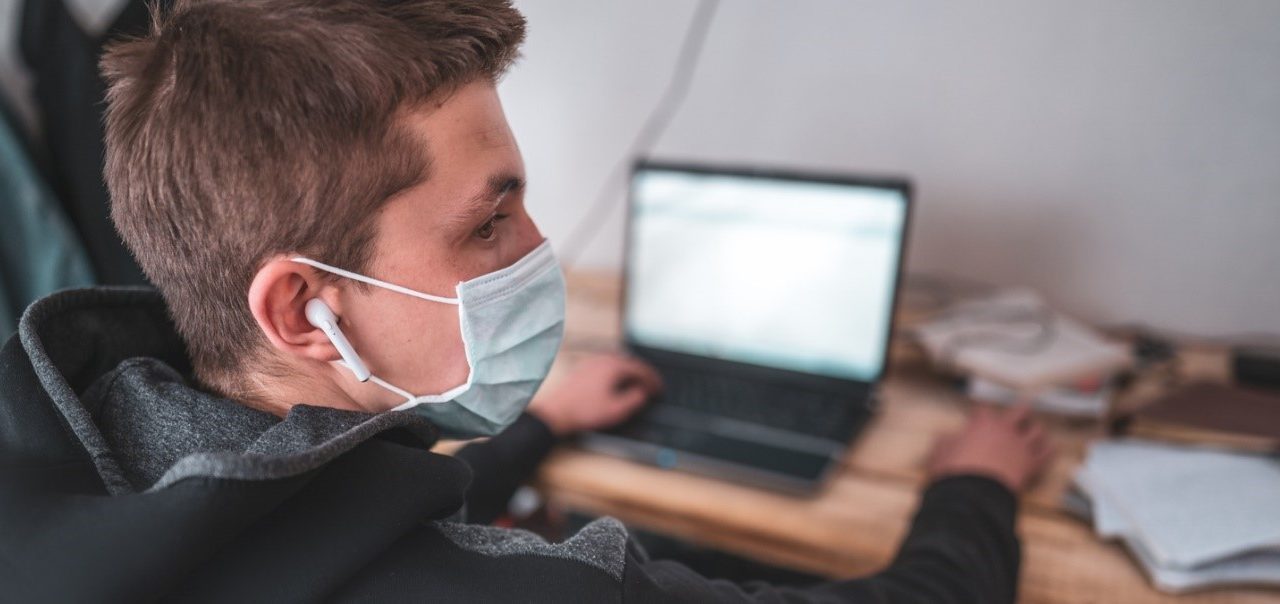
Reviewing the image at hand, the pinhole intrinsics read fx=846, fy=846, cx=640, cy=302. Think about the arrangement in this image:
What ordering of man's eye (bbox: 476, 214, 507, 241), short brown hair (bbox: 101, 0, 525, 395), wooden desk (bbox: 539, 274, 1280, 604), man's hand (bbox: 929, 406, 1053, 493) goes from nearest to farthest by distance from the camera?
short brown hair (bbox: 101, 0, 525, 395) < man's eye (bbox: 476, 214, 507, 241) < wooden desk (bbox: 539, 274, 1280, 604) < man's hand (bbox: 929, 406, 1053, 493)

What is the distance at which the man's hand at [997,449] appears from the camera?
0.94 m

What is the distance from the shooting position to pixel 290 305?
66 centimetres

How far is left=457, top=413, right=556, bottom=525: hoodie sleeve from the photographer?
0.95m

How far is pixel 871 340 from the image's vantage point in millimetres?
1217

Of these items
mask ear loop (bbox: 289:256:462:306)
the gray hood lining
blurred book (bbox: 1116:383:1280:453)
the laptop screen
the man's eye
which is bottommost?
blurred book (bbox: 1116:383:1280:453)

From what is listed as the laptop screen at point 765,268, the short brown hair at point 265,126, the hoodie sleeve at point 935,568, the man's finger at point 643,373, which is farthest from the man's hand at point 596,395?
the short brown hair at point 265,126

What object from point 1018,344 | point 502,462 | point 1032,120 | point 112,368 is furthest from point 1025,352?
point 112,368

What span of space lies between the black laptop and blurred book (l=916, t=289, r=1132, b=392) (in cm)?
14

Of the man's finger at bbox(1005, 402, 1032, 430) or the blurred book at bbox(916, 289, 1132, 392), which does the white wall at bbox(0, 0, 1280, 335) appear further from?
the man's finger at bbox(1005, 402, 1032, 430)

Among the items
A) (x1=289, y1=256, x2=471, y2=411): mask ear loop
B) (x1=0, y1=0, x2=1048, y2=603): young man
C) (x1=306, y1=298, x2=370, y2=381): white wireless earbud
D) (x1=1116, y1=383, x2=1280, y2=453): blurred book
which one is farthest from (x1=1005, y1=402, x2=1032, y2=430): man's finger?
(x1=306, y1=298, x2=370, y2=381): white wireless earbud

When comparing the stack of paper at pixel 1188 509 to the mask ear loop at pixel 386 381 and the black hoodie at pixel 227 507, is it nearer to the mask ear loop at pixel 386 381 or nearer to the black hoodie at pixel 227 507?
the black hoodie at pixel 227 507

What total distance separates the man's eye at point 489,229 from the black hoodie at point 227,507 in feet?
0.55

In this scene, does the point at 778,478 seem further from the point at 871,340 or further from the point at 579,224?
the point at 579,224

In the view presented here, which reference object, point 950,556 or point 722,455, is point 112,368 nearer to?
point 722,455
